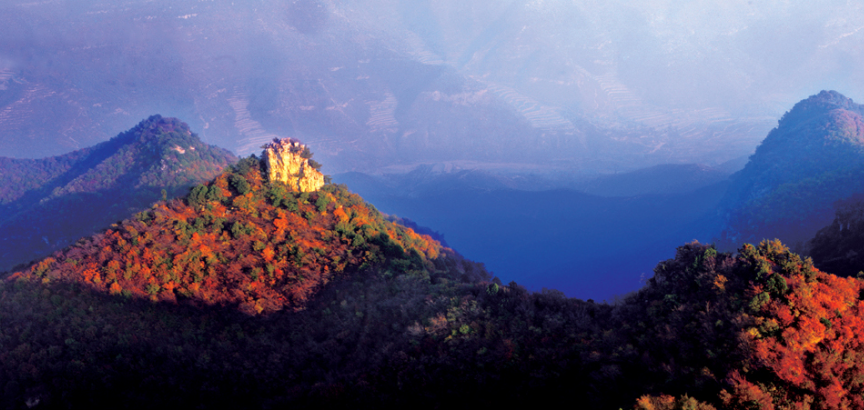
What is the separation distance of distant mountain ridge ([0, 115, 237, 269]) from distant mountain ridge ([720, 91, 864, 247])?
69.7 meters

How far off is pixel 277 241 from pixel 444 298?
1023 centimetres

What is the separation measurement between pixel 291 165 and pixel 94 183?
5448 cm

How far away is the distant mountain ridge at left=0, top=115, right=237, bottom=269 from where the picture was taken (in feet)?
163

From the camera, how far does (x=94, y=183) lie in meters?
57.5

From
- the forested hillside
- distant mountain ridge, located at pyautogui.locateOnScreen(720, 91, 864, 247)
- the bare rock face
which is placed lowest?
the forested hillside

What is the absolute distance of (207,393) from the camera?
11695mm

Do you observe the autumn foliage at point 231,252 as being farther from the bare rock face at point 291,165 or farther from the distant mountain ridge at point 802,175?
the distant mountain ridge at point 802,175

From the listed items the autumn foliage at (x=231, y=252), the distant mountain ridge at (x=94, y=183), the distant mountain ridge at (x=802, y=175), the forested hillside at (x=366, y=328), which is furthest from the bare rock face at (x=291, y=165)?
the distant mountain ridge at (x=802, y=175)

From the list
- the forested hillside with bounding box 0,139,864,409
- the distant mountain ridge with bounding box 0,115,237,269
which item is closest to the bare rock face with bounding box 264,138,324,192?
the forested hillside with bounding box 0,139,864,409

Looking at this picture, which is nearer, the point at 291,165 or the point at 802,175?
the point at 291,165

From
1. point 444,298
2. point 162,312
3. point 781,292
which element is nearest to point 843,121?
point 781,292

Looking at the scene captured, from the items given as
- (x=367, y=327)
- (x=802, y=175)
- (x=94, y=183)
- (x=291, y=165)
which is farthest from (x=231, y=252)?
(x=802, y=175)

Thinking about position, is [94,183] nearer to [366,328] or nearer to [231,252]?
[231,252]

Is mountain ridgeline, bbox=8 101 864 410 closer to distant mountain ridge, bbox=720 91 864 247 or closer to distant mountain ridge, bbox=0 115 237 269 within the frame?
distant mountain ridge, bbox=720 91 864 247
